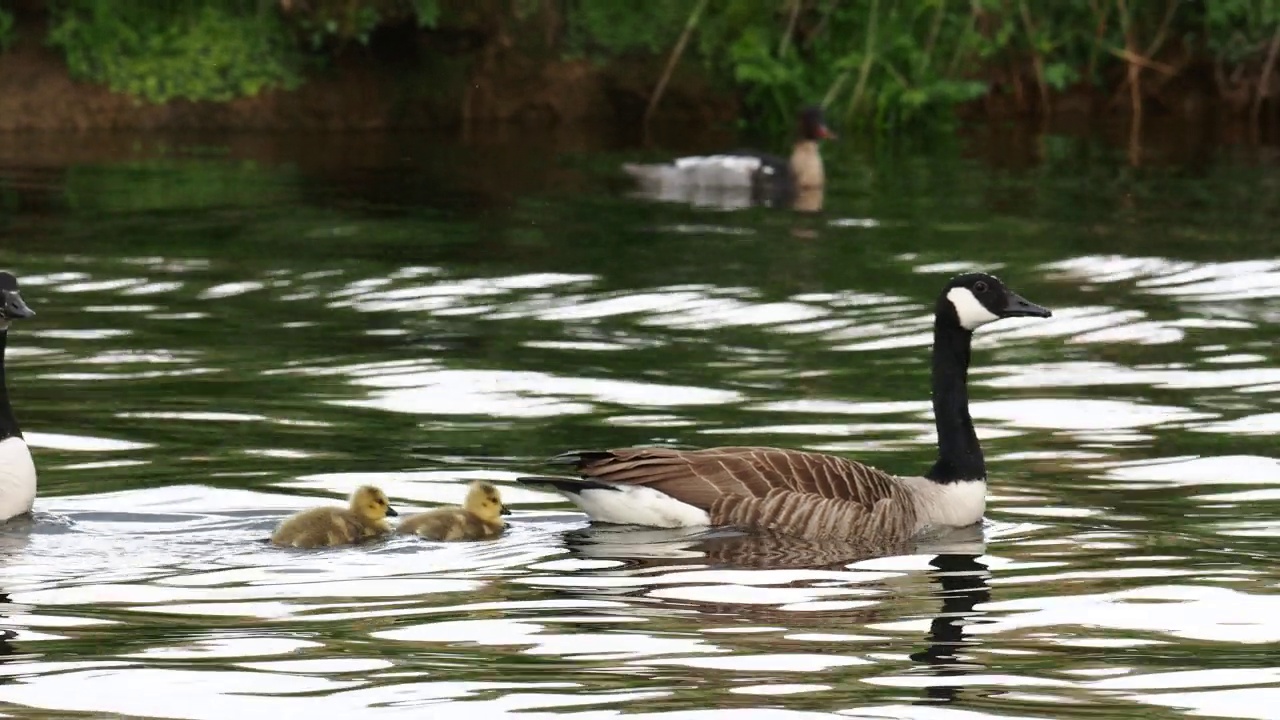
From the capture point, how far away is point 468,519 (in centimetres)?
1009

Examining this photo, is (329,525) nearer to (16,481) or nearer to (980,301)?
(16,481)

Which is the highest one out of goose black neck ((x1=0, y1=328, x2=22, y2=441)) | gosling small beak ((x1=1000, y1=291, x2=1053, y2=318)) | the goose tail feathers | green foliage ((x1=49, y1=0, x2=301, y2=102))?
green foliage ((x1=49, y1=0, x2=301, y2=102))

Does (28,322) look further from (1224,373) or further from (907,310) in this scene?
(1224,373)

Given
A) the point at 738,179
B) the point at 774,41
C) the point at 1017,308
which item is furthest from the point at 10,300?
the point at 774,41

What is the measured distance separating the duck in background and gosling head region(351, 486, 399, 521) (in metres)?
15.0

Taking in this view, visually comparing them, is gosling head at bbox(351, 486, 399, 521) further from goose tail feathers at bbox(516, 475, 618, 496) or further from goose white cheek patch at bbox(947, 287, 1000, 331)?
goose white cheek patch at bbox(947, 287, 1000, 331)

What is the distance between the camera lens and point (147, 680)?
25.2ft

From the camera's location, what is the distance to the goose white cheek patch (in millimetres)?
11312

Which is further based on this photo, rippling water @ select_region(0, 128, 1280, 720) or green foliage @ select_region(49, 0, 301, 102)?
green foliage @ select_region(49, 0, 301, 102)

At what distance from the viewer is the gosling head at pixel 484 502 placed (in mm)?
10148

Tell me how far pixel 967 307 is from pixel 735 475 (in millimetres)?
1677

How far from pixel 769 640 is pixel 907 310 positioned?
29.8 feet

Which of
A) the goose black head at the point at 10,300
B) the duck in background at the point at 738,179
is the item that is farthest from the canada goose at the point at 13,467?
the duck in background at the point at 738,179

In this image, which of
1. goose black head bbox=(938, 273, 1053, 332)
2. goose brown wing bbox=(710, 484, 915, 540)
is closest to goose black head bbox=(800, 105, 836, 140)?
goose black head bbox=(938, 273, 1053, 332)
